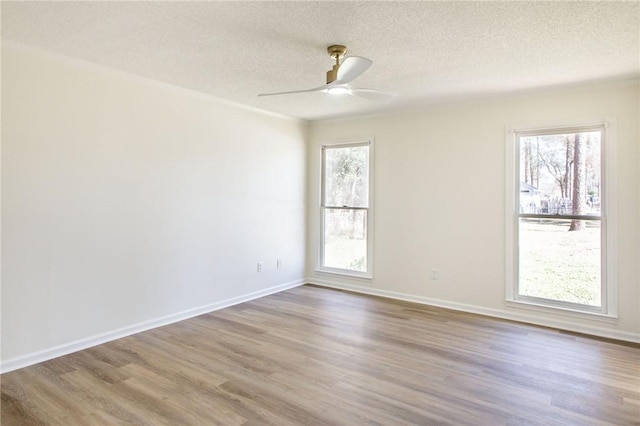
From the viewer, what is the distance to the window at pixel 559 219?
12.2ft

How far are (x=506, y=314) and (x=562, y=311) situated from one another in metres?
0.53

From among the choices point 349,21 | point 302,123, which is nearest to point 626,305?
point 349,21

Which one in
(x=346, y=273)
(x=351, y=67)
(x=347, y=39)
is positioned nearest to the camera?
(x=351, y=67)

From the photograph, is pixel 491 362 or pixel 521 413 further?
pixel 491 362

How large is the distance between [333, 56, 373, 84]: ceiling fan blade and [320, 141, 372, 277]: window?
2.60 meters

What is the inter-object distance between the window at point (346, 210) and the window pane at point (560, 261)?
75.2 inches

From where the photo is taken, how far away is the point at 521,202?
4.10 metres

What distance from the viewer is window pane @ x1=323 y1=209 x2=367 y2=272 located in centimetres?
529

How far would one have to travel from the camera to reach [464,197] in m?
4.41

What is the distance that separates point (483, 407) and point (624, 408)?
873 millimetres

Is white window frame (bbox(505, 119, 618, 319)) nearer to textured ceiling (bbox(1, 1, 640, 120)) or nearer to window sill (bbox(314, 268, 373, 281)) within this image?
textured ceiling (bbox(1, 1, 640, 120))

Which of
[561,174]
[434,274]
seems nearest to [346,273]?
[434,274]

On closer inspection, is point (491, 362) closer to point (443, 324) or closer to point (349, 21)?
point (443, 324)

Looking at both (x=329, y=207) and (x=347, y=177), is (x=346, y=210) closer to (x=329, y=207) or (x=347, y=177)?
(x=329, y=207)
